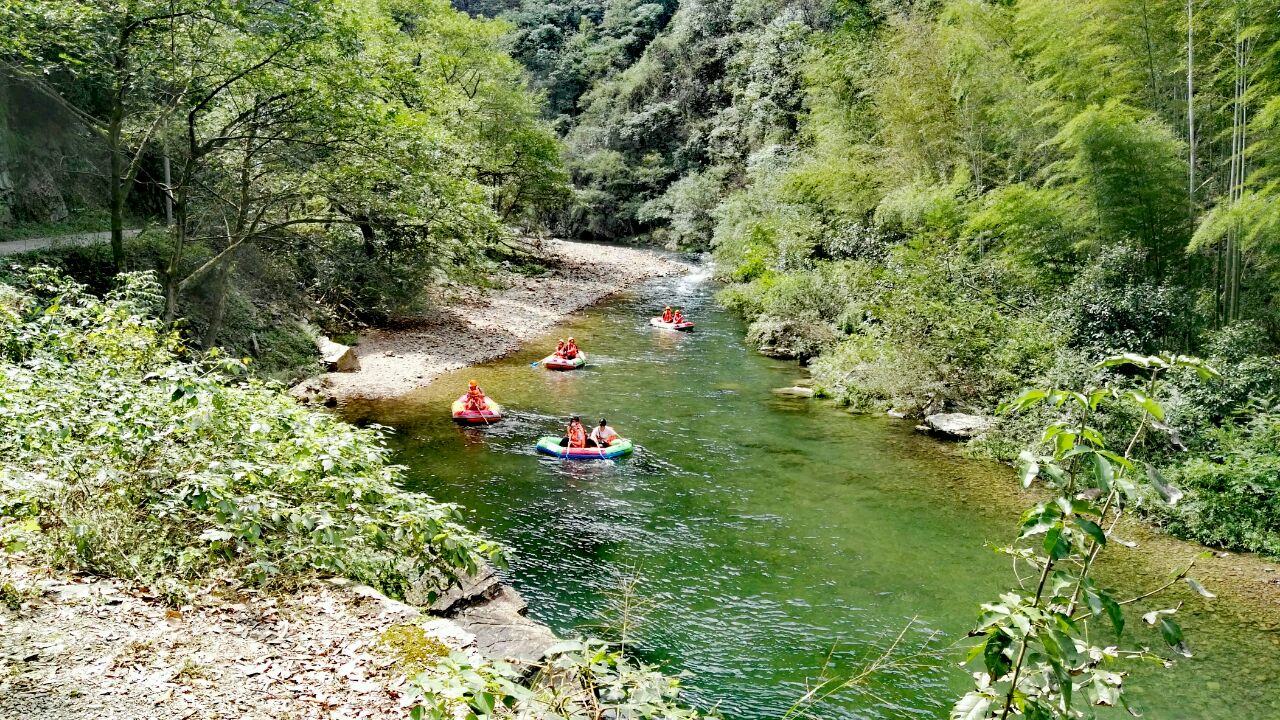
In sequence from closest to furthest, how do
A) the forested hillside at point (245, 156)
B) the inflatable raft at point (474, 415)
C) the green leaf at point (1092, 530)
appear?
the green leaf at point (1092, 530)
the forested hillside at point (245, 156)
the inflatable raft at point (474, 415)

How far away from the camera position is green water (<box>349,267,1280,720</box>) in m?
6.91

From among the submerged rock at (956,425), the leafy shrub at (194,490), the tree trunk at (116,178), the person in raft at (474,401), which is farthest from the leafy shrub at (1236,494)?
the tree trunk at (116,178)

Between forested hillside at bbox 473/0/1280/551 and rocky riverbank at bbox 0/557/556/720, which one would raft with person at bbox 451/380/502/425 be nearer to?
forested hillside at bbox 473/0/1280/551

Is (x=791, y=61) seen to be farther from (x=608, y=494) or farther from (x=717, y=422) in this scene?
(x=608, y=494)

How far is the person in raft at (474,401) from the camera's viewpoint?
13.9 meters

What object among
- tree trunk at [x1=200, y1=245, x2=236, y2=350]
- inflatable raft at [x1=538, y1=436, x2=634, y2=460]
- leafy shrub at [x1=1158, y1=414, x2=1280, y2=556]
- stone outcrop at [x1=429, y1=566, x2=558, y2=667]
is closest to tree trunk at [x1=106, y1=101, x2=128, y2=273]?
tree trunk at [x1=200, y1=245, x2=236, y2=350]

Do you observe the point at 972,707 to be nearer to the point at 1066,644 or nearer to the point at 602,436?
the point at 1066,644

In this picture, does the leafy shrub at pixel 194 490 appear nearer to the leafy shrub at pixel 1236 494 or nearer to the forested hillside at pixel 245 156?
the forested hillside at pixel 245 156

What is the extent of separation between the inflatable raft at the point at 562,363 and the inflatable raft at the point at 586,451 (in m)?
5.79

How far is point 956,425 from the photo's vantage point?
1373 cm

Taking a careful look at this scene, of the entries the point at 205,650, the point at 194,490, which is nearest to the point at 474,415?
the point at 194,490

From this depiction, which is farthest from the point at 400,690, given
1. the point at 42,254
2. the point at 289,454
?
the point at 42,254

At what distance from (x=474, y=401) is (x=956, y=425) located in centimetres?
914

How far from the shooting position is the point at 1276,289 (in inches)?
442
